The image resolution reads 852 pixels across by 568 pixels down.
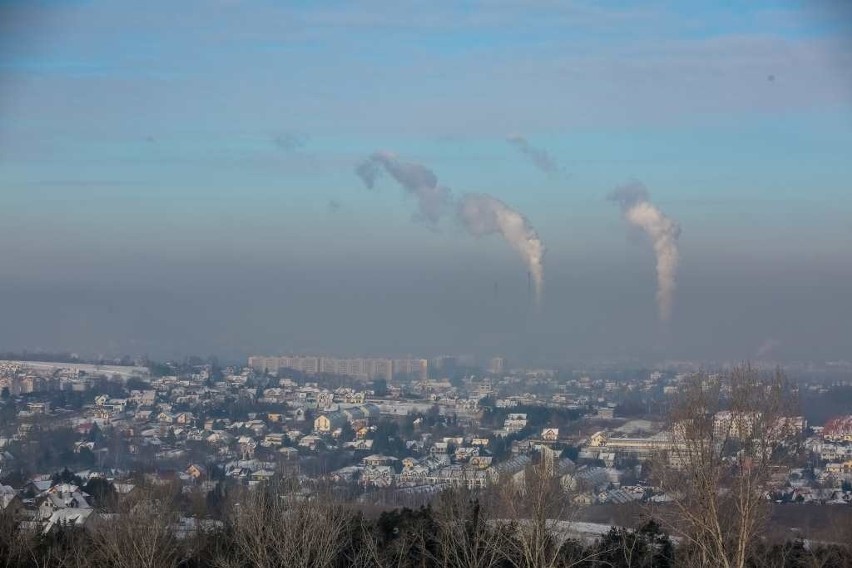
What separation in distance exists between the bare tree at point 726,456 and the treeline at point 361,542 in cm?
63

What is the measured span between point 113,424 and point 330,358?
29287mm

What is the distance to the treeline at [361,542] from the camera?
1527 cm

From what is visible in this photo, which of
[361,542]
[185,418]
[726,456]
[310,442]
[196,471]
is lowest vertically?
[196,471]

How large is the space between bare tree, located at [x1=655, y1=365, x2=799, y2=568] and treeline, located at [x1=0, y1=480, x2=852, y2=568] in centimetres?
63

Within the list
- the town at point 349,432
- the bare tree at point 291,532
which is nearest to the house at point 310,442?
the town at point 349,432

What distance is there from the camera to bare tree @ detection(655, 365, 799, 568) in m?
13.9

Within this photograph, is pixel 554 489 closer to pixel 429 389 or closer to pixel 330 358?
pixel 429 389

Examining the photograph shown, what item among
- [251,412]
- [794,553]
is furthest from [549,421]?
[794,553]

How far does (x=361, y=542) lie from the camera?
55.6 feet

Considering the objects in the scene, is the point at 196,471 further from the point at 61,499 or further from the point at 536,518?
the point at 536,518

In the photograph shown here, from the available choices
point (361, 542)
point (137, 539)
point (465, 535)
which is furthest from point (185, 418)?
point (465, 535)

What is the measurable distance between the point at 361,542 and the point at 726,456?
208 inches

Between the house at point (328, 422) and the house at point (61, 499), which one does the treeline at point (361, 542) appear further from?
the house at point (328, 422)

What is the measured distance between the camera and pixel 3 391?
191ft
